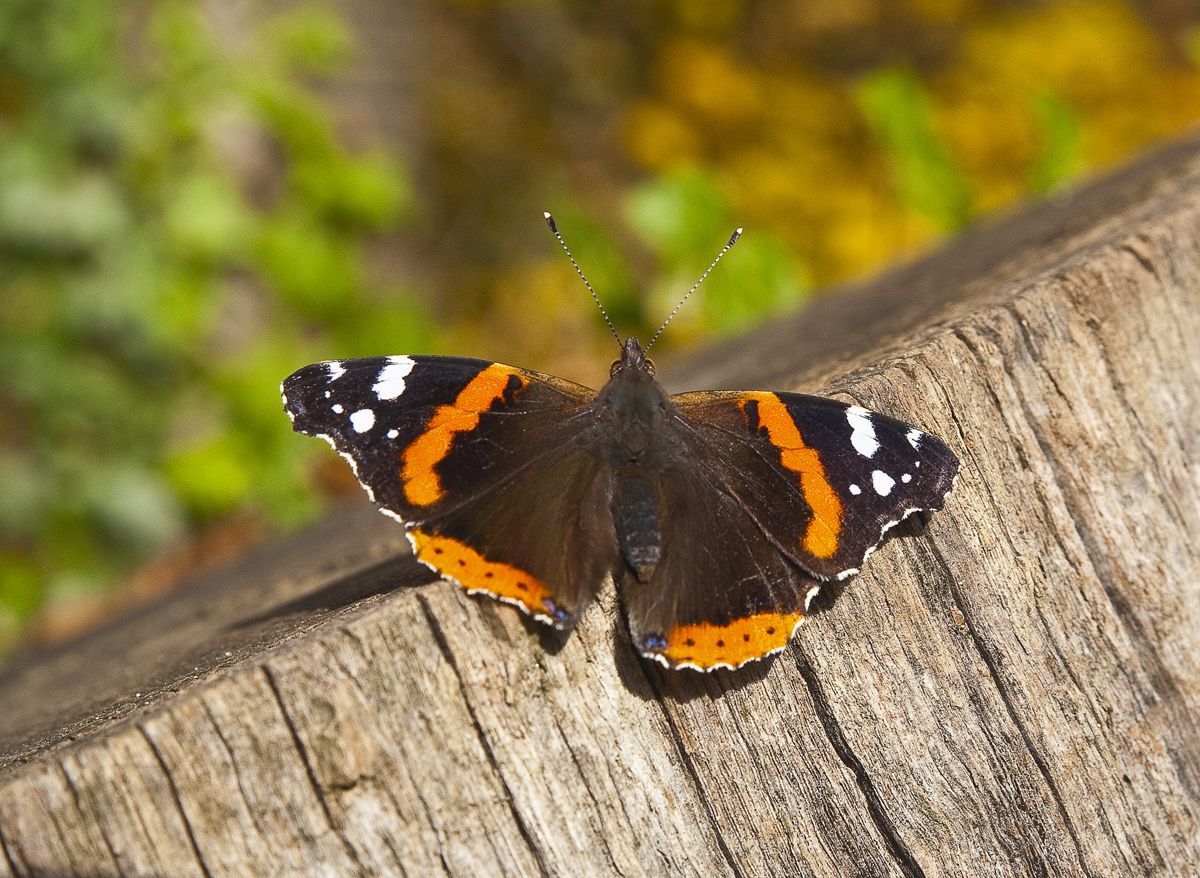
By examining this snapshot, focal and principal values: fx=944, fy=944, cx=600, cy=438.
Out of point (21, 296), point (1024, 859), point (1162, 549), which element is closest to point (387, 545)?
point (1024, 859)

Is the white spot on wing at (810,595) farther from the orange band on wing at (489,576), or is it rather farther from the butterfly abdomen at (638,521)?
the orange band on wing at (489,576)

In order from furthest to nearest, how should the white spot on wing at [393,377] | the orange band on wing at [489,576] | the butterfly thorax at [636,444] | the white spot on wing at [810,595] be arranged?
the white spot on wing at [393,377]
the butterfly thorax at [636,444]
the white spot on wing at [810,595]
the orange band on wing at [489,576]

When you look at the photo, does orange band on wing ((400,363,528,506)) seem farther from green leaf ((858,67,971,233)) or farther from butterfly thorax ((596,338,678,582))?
green leaf ((858,67,971,233))

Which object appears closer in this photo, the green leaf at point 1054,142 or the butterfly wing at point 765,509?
the butterfly wing at point 765,509

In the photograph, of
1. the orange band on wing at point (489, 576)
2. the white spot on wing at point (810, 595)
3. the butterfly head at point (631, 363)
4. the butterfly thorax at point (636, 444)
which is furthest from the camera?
the butterfly head at point (631, 363)

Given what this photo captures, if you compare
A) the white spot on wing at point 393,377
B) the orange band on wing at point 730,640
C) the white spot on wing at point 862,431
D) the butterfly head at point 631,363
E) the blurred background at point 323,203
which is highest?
the blurred background at point 323,203

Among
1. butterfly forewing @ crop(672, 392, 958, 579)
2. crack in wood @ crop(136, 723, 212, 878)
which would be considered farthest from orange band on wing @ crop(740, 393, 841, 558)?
crack in wood @ crop(136, 723, 212, 878)

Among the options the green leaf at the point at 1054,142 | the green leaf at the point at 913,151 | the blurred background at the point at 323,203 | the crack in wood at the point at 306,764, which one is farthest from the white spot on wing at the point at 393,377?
the green leaf at the point at 1054,142
